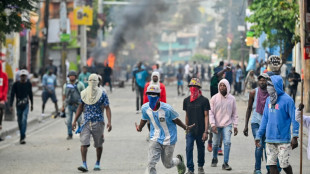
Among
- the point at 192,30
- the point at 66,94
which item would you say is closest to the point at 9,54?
the point at 66,94

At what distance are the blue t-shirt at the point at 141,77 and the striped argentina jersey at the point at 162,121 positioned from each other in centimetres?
1379

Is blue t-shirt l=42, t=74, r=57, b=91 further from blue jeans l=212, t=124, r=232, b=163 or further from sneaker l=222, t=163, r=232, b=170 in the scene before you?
sneaker l=222, t=163, r=232, b=170

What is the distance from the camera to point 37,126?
22578mm

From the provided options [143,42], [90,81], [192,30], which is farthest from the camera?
[192,30]

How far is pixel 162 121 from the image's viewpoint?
1050 centimetres

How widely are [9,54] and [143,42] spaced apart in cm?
8066

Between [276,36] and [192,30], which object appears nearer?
[276,36]

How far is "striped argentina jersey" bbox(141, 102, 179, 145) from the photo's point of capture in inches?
413

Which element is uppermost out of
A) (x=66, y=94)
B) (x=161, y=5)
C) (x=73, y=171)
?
(x=161, y=5)

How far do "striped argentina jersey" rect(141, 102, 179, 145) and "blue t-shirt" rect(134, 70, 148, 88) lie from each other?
13.8 meters

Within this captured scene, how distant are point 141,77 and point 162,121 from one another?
46.0 feet

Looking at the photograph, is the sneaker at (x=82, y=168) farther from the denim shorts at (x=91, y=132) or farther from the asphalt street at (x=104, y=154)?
the denim shorts at (x=91, y=132)

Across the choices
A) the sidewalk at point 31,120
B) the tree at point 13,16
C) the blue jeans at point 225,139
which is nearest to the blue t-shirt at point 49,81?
the sidewalk at point 31,120

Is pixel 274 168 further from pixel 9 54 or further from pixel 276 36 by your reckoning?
pixel 276 36
